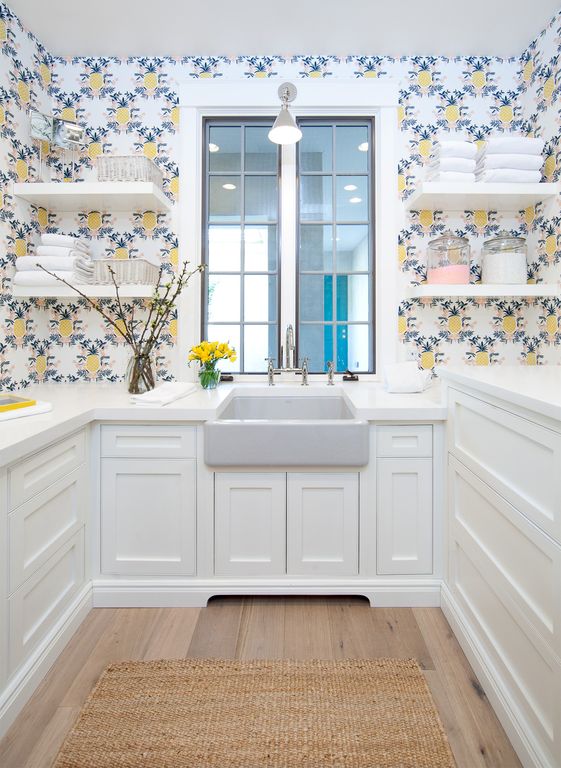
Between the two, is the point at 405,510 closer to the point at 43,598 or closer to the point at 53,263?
→ the point at 43,598

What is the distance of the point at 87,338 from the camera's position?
9.15 feet

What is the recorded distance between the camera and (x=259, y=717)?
145 cm

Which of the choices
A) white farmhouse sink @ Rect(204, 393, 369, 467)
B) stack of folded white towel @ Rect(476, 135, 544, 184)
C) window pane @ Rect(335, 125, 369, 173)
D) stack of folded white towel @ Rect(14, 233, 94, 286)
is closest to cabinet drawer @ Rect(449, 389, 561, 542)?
white farmhouse sink @ Rect(204, 393, 369, 467)

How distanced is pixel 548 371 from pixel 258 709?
1.64 m

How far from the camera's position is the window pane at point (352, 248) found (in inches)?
114

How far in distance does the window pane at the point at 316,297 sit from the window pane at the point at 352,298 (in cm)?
5

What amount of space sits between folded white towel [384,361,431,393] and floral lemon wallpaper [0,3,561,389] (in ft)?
1.29

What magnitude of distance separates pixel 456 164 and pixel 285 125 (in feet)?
2.78

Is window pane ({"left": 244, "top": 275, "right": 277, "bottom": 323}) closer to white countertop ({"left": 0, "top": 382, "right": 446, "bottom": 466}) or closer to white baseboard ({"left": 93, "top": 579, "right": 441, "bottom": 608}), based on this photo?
white countertop ({"left": 0, "top": 382, "right": 446, "bottom": 466})

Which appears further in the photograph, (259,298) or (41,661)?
(259,298)

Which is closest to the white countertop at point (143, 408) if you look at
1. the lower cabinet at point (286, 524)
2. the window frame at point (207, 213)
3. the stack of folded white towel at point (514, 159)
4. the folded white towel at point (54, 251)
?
the lower cabinet at point (286, 524)

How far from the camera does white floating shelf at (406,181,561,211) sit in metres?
2.39

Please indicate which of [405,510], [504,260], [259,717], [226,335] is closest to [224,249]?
[226,335]

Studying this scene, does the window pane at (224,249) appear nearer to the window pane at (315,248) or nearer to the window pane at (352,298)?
the window pane at (315,248)
